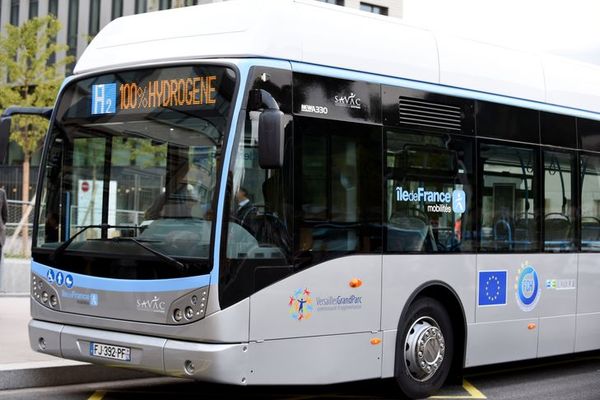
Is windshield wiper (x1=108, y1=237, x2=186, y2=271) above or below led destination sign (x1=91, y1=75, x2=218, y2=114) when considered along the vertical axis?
below

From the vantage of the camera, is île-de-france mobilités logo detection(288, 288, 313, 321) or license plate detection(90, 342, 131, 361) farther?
île-de-france mobilités logo detection(288, 288, 313, 321)

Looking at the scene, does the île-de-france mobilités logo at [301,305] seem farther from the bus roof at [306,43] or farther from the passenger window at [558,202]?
the passenger window at [558,202]

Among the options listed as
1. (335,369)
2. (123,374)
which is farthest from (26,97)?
(335,369)

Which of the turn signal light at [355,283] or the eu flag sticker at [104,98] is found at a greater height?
the eu flag sticker at [104,98]

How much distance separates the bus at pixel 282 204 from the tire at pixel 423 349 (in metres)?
0.02

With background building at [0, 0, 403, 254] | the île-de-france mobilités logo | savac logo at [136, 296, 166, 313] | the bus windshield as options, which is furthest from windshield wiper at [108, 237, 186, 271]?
background building at [0, 0, 403, 254]

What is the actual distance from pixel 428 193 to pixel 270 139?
7.35ft

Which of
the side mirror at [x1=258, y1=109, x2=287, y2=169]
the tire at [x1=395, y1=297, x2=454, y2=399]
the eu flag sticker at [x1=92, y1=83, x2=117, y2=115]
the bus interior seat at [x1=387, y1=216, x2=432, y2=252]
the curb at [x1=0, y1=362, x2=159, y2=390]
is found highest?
the eu flag sticker at [x1=92, y1=83, x2=117, y2=115]

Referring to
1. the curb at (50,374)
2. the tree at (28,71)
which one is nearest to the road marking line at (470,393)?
the curb at (50,374)

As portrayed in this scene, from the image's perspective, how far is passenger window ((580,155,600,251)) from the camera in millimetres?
10547

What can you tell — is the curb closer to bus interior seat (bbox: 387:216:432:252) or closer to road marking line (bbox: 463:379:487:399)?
bus interior seat (bbox: 387:216:432:252)

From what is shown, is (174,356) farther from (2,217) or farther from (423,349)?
(2,217)

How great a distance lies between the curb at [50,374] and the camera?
8.54m

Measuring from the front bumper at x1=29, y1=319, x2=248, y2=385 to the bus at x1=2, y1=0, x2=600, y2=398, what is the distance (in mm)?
14
